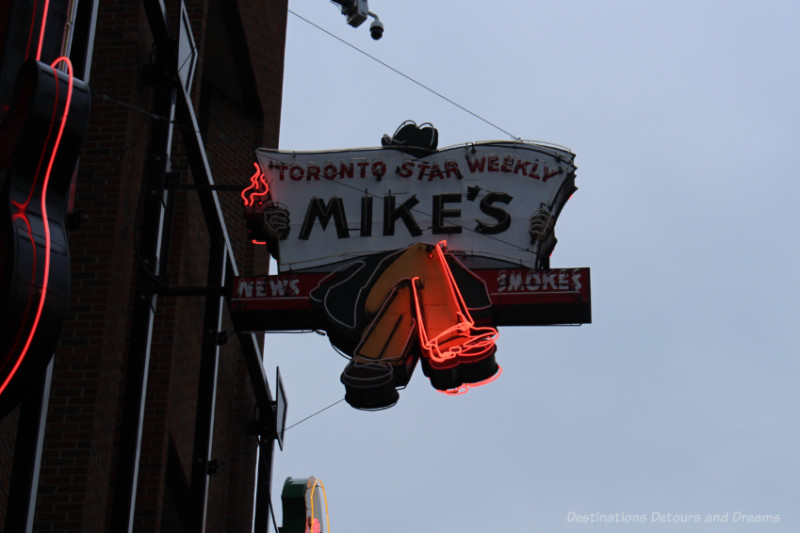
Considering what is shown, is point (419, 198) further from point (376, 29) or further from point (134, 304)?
point (376, 29)

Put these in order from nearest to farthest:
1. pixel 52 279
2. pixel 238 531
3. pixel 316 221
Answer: pixel 52 279 → pixel 316 221 → pixel 238 531

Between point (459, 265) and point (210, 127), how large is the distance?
668 cm

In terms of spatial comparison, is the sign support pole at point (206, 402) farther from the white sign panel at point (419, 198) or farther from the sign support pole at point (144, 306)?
the sign support pole at point (144, 306)

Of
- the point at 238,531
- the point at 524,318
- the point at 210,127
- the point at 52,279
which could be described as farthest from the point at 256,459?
the point at 52,279

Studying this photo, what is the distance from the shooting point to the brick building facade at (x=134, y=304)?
415 inches

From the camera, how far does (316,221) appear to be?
12992mm

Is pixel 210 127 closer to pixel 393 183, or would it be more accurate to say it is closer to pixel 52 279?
pixel 393 183

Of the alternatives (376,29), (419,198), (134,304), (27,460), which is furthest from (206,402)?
(376,29)

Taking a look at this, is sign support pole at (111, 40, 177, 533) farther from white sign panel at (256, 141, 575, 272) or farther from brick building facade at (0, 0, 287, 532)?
white sign panel at (256, 141, 575, 272)

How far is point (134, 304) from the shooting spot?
1108cm

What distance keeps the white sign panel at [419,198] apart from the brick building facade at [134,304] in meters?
1.19

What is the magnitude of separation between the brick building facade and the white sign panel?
119 centimetres

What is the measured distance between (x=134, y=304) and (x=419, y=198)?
10.7 ft

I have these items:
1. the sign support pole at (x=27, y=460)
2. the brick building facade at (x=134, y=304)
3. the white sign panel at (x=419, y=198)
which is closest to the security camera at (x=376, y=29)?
the brick building facade at (x=134, y=304)
